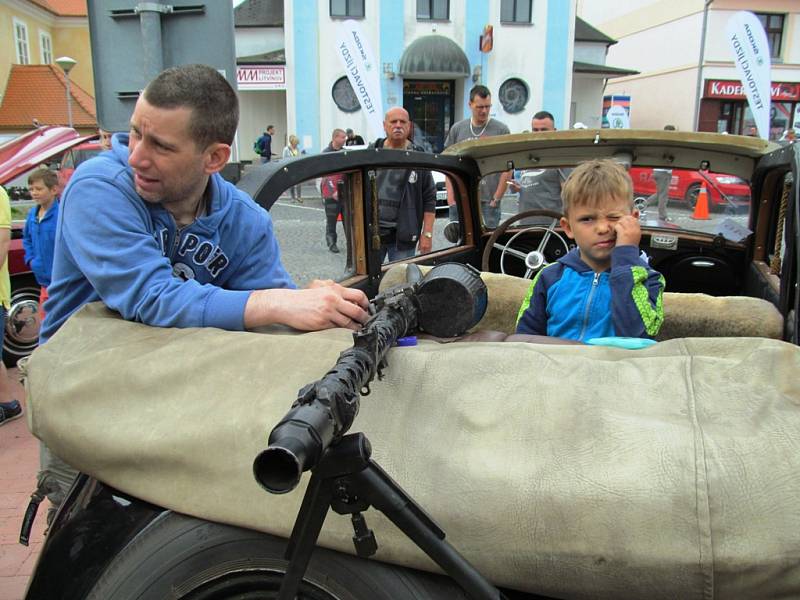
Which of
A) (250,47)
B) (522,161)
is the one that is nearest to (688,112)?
(250,47)

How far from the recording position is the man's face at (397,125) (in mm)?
5695

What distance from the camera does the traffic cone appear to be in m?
4.04

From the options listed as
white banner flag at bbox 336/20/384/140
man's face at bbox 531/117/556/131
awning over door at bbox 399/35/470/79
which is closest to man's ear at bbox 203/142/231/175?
man's face at bbox 531/117/556/131

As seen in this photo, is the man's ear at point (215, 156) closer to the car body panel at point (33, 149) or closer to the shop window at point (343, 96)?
the car body panel at point (33, 149)

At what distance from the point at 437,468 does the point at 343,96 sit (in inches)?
960

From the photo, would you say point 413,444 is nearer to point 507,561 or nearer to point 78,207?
point 507,561

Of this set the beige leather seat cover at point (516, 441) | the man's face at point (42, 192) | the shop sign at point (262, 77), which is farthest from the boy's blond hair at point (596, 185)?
the shop sign at point (262, 77)

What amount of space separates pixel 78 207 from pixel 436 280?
0.89m

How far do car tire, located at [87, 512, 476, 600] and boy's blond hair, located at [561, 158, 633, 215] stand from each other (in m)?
1.61

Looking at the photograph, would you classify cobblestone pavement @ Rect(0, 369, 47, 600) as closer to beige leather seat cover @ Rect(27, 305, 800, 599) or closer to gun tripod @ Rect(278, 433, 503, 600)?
beige leather seat cover @ Rect(27, 305, 800, 599)

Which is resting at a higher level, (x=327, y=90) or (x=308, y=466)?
(x=327, y=90)

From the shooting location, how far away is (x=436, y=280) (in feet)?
4.91

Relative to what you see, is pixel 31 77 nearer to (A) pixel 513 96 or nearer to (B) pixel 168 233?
(A) pixel 513 96

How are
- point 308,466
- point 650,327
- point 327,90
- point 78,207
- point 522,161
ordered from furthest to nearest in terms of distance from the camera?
point 327,90 < point 522,161 < point 650,327 < point 78,207 < point 308,466
